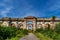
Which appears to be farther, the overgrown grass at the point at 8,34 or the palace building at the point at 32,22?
the palace building at the point at 32,22

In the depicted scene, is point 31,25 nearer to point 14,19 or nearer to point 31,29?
point 31,29

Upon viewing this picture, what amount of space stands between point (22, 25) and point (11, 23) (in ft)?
10.4

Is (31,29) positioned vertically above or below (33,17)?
below

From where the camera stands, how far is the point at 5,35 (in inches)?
1008

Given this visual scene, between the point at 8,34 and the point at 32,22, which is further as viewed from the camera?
the point at 32,22

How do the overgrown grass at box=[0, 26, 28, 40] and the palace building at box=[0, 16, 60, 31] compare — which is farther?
the palace building at box=[0, 16, 60, 31]

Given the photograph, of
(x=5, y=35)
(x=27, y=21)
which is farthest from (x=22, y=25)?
(x=5, y=35)

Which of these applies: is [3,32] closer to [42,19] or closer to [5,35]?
[5,35]

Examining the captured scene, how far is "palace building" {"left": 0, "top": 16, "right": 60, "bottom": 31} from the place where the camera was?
163 ft

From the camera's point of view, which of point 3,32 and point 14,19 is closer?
point 3,32

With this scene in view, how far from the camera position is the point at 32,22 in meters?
49.8

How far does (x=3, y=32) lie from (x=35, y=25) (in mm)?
24877

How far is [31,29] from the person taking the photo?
49.6m

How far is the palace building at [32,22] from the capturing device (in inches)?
1958
